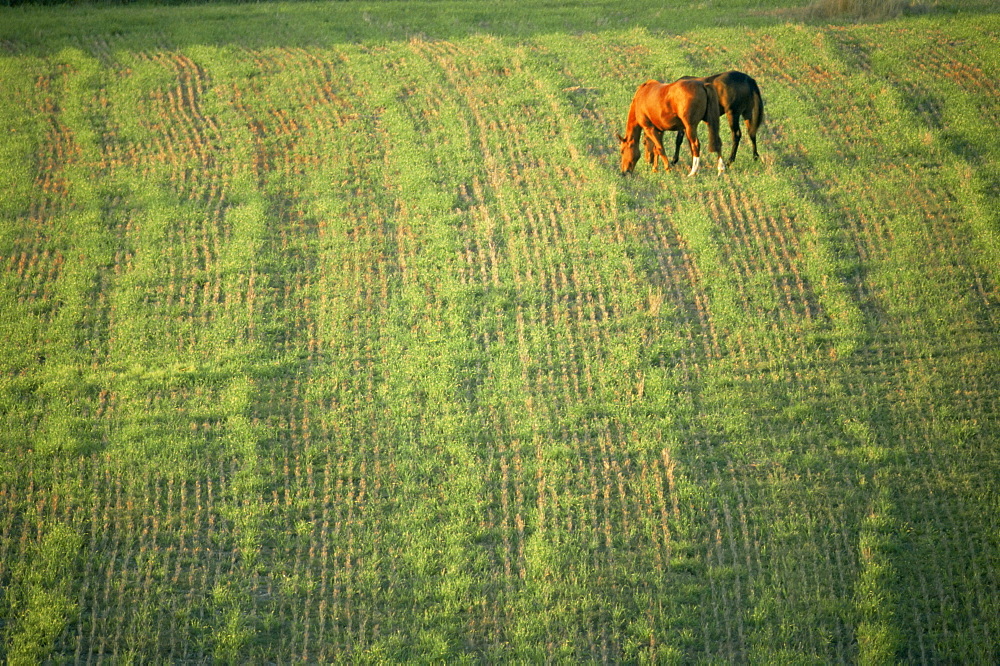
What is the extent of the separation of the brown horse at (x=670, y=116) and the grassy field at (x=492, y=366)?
0.61 metres

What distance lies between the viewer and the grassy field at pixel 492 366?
11125mm

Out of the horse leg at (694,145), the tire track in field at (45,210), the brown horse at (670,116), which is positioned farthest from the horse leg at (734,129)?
the tire track in field at (45,210)

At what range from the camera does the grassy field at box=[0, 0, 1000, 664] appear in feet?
36.5

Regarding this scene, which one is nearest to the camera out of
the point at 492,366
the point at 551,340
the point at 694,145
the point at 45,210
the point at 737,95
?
the point at 492,366

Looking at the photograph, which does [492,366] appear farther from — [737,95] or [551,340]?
[737,95]

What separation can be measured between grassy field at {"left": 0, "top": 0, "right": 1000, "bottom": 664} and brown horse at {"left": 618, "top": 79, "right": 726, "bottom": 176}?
0.61 m

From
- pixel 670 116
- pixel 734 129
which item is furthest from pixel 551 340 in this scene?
pixel 734 129

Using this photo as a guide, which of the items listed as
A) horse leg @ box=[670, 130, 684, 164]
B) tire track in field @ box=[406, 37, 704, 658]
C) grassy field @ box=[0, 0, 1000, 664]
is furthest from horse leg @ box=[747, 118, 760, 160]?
tire track in field @ box=[406, 37, 704, 658]

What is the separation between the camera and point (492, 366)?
14.2m

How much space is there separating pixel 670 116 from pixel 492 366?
19.2 feet

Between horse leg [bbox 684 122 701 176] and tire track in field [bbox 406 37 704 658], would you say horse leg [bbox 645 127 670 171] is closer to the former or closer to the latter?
horse leg [bbox 684 122 701 176]

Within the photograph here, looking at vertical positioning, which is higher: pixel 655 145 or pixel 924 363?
pixel 655 145

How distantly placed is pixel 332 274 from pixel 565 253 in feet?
12.7

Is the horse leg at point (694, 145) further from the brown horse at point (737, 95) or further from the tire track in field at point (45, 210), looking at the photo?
the tire track in field at point (45, 210)
